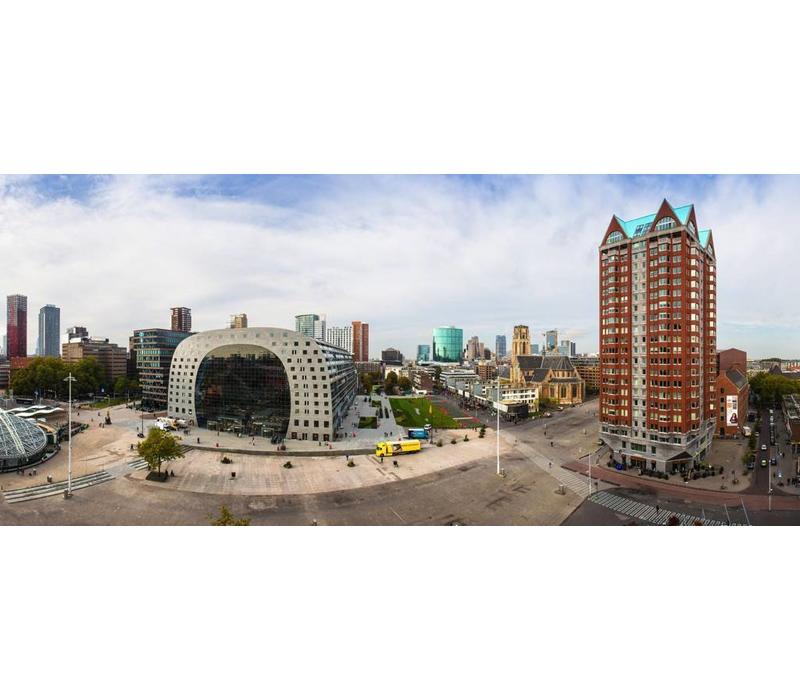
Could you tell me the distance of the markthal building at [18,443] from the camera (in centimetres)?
1698

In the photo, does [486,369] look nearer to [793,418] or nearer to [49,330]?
[793,418]

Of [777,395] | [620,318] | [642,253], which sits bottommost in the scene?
[777,395]

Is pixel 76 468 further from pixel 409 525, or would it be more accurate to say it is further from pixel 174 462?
pixel 409 525

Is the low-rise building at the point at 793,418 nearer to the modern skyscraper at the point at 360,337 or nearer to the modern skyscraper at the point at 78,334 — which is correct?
the modern skyscraper at the point at 360,337

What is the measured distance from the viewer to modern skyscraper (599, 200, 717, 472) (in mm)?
17766

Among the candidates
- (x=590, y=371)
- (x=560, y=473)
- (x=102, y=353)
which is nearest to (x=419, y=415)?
(x=560, y=473)

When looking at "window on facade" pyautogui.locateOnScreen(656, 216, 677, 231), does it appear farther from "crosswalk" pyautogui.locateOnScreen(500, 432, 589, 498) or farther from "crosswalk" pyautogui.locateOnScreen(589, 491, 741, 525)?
"crosswalk" pyautogui.locateOnScreen(589, 491, 741, 525)

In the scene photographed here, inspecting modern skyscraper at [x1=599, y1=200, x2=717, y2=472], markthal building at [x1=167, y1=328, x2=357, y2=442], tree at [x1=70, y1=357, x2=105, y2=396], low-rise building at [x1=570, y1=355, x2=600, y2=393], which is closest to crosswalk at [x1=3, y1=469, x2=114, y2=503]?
markthal building at [x1=167, y1=328, x2=357, y2=442]

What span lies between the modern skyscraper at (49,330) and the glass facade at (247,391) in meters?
9.58

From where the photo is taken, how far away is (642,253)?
1864 cm

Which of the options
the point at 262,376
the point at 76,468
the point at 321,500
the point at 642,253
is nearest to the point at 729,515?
the point at 642,253

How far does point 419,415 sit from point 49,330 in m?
33.4

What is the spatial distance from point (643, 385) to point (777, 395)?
Answer: 3341 cm

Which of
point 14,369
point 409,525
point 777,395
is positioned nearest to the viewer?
A: point 409,525
